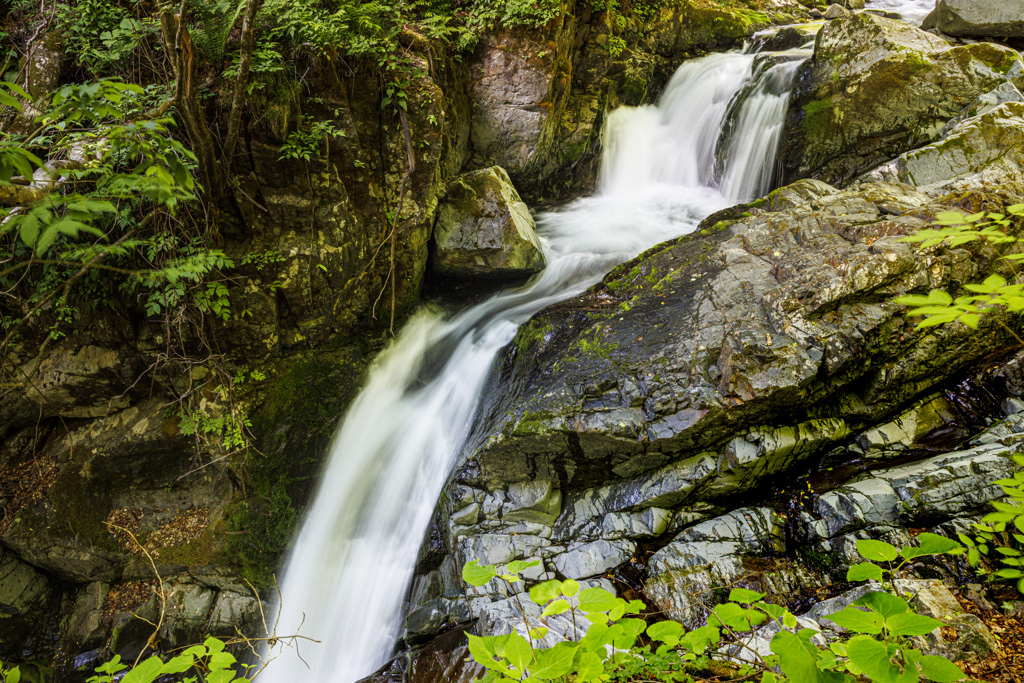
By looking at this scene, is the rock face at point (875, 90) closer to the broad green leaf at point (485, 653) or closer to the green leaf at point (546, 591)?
the green leaf at point (546, 591)

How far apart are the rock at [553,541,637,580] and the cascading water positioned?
4.79 feet

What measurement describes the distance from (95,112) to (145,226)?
2702 millimetres

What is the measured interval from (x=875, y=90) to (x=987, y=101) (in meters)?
1.01

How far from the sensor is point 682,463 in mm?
3252

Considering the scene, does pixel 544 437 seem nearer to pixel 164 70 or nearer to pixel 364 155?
pixel 364 155

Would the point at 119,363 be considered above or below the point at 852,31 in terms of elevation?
below

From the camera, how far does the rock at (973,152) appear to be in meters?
4.28

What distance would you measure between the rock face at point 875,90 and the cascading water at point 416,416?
0.50m

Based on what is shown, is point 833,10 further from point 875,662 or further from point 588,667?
point 588,667

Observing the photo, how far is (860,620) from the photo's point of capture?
1090 millimetres

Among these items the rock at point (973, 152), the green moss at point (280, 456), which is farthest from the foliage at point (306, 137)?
the rock at point (973, 152)

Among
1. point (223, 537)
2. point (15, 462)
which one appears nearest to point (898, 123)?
point (223, 537)

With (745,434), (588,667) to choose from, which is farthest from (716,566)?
(588,667)

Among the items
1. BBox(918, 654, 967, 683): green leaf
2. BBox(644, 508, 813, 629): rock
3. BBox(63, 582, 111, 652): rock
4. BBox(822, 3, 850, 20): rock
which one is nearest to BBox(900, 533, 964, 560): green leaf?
BBox(918, 654, 967, 683): green leaf
